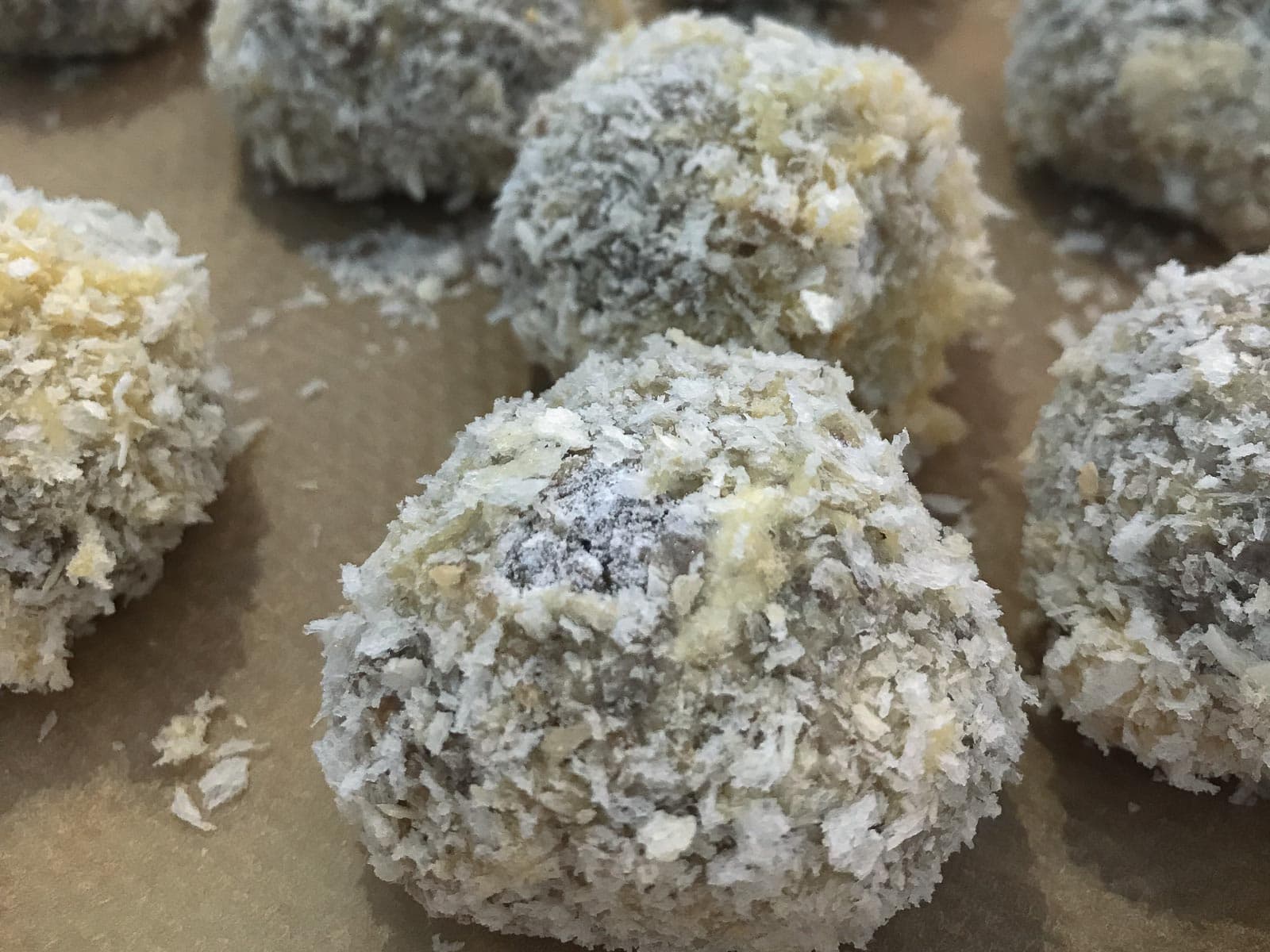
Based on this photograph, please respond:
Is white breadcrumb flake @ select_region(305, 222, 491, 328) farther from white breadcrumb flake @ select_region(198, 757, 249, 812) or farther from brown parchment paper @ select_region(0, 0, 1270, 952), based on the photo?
white breadcrumb flake @ select_region(198, 757, 249, 812)

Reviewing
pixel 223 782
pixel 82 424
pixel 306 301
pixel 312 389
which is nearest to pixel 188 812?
pixel 223 782

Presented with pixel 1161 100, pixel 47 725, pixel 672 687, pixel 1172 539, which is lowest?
pixel 47 725

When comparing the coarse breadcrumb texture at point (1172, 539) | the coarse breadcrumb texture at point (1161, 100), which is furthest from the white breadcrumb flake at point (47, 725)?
the coarse breadcrumb texture at point (1161, 100)

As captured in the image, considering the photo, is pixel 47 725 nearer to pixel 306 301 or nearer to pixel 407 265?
pixel 306 301

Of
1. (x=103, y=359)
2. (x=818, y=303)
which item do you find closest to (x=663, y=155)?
(x=818, y=303)

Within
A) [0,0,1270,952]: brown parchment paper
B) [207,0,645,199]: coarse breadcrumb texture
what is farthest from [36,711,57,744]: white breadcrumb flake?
[207,0,645,199]: coarse breadcrumb texture

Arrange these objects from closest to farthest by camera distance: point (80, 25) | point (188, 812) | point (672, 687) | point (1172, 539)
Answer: point (672, 687)
point (1172, 539)
point (188, 812)
point (80, 25)

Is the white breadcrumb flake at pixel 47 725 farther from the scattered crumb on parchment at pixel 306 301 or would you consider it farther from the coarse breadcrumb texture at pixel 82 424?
the scattered crumb on parchment at pixel 306 301
